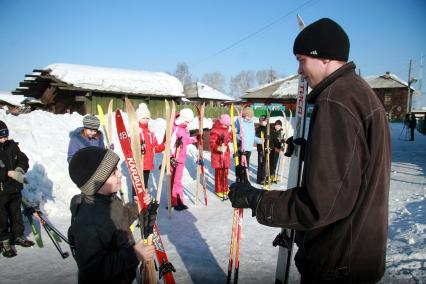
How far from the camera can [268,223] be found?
1445 mm

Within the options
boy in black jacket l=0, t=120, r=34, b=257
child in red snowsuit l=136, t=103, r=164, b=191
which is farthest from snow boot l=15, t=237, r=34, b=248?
child in red snowsuit l=136, t=103, r=164, b=191

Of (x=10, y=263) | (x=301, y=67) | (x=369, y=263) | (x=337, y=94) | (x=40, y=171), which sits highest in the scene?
(x=301, y=67)

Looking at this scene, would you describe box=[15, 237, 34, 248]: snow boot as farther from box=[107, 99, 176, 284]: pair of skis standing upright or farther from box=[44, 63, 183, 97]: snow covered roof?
box=[44, 63, 183, 97]: snow covered roof

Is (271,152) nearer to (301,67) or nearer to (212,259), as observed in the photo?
(212,259)

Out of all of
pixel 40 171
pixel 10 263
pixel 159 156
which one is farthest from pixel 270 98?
pixel 10 263

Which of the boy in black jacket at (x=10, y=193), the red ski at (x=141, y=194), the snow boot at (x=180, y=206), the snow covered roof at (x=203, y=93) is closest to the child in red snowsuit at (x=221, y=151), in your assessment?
the snow boot at (x=180, y=206)

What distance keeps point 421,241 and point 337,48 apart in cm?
390

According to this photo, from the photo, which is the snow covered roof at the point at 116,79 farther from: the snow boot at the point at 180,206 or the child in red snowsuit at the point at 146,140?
the snow boot at the point at 180,206

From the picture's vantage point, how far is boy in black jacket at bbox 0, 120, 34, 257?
4.00 metres

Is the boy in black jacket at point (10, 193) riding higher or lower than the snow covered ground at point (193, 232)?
higher

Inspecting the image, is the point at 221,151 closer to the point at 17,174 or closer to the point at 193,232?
the point at 193,232

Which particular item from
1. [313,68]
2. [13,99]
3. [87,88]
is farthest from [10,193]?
[13,99]

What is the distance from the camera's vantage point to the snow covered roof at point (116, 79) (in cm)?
1625

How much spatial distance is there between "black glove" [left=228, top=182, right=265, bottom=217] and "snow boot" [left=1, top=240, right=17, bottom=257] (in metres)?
3.82
